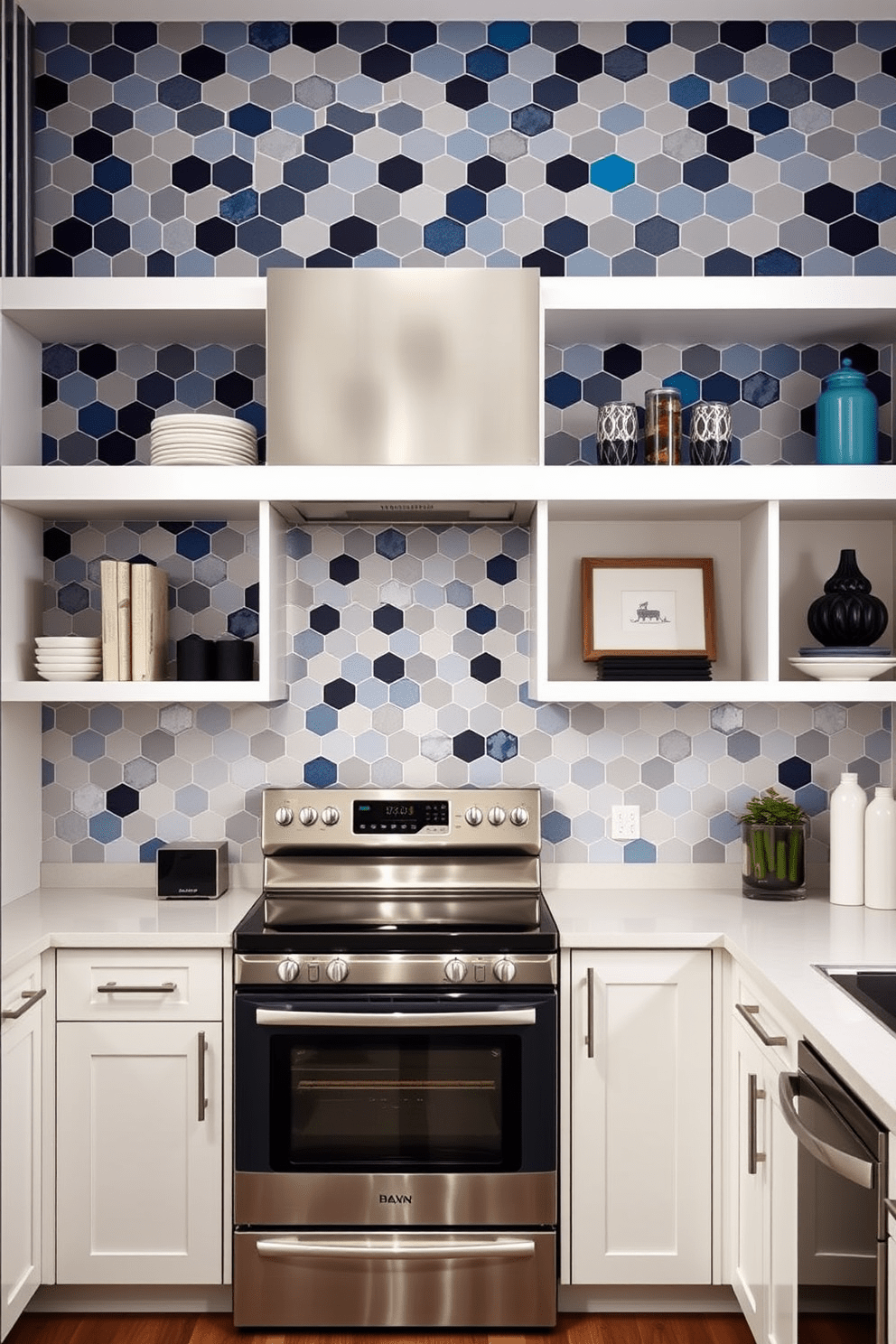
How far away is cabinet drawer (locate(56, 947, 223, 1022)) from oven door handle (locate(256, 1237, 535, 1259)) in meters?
0.51

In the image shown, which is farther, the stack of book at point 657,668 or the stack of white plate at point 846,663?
the stack of book at point 657,668

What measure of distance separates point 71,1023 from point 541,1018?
1.04 meters

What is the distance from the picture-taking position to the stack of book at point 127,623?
2.74m

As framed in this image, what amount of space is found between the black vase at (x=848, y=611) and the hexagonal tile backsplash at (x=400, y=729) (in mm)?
254

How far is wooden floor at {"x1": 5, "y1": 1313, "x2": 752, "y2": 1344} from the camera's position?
2.42m

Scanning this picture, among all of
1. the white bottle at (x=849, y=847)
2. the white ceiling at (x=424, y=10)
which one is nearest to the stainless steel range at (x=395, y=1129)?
the white bottle at (x=849, y=847)

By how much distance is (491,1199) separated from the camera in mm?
2412

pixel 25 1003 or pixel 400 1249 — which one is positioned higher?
pixel 25 1003

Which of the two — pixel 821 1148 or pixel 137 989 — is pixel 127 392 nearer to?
pixel 137 989

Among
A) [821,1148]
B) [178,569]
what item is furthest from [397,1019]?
[178,569]

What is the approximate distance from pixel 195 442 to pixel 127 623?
48cm

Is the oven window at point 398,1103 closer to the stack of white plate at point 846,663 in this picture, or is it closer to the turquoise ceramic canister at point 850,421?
the stack of white plate at point 846,663

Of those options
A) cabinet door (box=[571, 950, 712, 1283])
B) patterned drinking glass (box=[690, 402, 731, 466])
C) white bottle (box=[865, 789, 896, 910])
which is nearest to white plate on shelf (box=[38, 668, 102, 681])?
cabinet door (box=[571, 950, 712, 1283])

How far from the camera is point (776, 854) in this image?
277 cm
